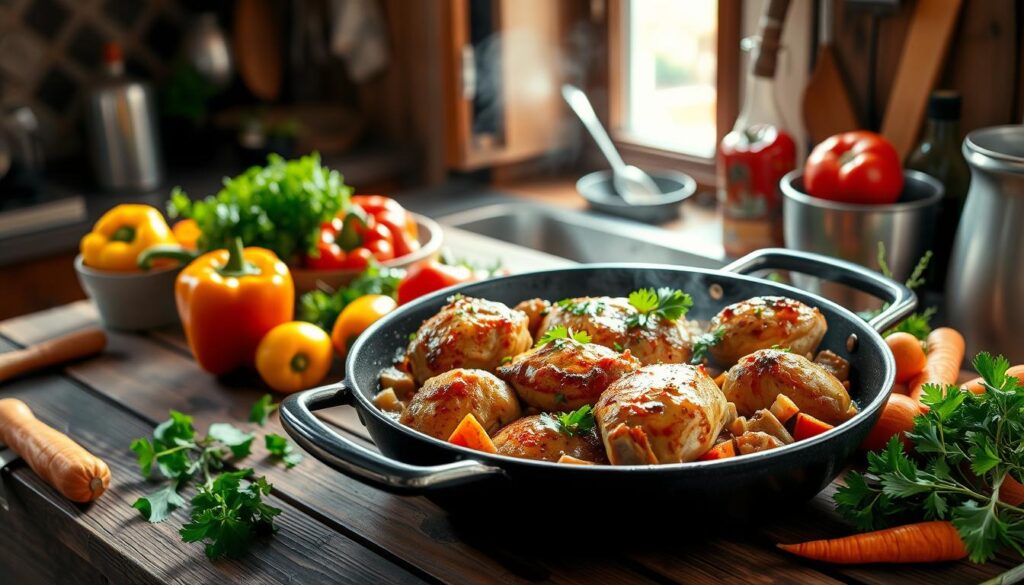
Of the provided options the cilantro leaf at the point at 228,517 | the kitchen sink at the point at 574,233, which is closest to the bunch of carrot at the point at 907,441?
the cilantro leaf at the point at 228,517

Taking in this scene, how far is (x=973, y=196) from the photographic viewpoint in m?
1.53

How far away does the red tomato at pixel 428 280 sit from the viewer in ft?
5.29

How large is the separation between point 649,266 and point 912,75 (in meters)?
0.87

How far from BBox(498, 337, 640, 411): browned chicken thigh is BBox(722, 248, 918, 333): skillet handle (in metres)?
0.30

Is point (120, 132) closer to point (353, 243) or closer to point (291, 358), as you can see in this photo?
point (353, 243)

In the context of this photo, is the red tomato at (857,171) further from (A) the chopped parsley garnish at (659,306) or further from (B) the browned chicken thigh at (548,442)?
(B) the browned chicken thigh at (548,442)

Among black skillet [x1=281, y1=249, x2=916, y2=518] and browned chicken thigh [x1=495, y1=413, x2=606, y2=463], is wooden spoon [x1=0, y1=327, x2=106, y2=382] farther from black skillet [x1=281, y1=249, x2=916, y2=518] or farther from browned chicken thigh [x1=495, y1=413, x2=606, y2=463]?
browned chicken thigh [x1=495, y1=413, x2=606, y2=463]

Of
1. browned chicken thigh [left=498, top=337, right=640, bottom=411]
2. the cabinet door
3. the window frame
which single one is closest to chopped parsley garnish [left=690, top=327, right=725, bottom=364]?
browned chicken thigh [left=498, top=337, right=640, bottom=411]

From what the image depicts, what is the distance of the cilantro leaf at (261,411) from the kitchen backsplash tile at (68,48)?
1813mm

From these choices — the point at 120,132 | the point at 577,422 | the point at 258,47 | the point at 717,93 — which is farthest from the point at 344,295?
the point at 258,47

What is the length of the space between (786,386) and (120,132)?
2154 millimetres

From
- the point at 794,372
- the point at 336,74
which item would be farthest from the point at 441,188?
the point at 794,372

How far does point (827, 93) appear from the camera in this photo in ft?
6.89

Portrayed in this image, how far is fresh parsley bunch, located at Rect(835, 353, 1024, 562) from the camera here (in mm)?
1031
